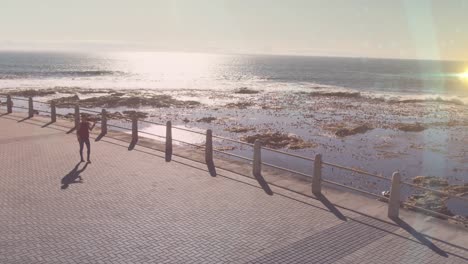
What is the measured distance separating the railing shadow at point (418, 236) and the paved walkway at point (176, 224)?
2 cm

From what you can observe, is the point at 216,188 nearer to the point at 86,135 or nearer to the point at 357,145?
the point at 86,135

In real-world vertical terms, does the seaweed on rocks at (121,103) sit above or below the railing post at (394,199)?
below

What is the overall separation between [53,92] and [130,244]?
56722 millimetres

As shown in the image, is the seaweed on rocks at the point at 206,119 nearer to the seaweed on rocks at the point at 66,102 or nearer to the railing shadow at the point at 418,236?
the seaweed on rocks at the point at 66,102

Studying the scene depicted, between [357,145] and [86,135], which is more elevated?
[86,135]

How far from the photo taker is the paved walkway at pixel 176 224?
25.4ft

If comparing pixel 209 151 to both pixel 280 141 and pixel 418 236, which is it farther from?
pixel 280 141

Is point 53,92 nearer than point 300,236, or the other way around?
point 300,236

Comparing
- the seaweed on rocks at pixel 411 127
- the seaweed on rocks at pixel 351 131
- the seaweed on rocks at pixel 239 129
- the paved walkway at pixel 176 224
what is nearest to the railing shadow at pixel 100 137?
the paved walkway at pixel 176 224

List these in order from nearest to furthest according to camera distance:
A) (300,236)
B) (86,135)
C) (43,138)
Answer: (300,236) < (86,135) < (43,138)

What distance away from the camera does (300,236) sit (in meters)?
8.61

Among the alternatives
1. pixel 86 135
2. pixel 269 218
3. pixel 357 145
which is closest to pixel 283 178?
pixel 269 218

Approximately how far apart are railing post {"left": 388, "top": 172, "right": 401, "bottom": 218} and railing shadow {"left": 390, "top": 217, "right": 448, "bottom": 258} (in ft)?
0.43

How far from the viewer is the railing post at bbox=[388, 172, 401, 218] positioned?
963 cm
